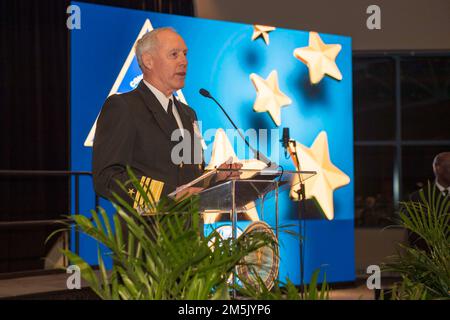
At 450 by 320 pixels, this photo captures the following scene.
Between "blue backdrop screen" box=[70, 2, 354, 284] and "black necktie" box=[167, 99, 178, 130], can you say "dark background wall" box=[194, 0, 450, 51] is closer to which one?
"blue backdrop screen" box=[70, 2, 354, 284]

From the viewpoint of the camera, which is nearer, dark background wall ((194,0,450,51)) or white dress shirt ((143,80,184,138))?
white dress shirt ((143,80,184,138))

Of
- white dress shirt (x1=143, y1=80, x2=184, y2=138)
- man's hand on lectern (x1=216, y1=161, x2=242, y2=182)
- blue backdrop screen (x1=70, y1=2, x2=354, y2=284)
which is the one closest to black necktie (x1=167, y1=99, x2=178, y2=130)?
white dress shirt (x1=143, y1=80, x2=184, y2=138)

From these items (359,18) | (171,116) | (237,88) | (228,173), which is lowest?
(228,173)

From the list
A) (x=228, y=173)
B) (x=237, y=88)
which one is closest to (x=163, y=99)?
(x=228, y=173)

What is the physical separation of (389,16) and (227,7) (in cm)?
206

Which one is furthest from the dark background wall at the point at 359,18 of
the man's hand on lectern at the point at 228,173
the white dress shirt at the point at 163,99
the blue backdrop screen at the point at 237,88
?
the man's hand on lectern at the point at 228,173

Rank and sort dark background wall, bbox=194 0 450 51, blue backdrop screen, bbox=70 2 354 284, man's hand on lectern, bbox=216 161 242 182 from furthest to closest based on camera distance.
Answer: dark background wall, bbox=194 0 450 51, blue backdrop screen, bbox=70 2 354 284, man's hand on lectern, bbox=216 161 242 182

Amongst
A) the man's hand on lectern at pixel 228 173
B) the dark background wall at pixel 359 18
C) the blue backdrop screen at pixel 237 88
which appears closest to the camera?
the man's hand on lectern at pixel 228 173

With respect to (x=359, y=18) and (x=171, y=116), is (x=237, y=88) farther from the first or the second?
(x=171, y=116)

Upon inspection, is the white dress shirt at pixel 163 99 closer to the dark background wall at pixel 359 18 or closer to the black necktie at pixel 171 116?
the black necktie at pixel 171 116

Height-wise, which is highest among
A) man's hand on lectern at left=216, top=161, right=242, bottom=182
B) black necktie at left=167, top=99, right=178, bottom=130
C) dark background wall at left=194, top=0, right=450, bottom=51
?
dark background wall at left=194, top=0, right=450, bottom=51

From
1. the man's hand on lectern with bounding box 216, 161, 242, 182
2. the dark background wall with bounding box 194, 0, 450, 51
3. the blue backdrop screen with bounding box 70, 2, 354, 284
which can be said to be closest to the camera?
the man's hand on lectern with bounding box 216, 161, 242, 182

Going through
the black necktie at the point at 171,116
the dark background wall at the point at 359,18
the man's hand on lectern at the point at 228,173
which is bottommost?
the man's hand on lectern at the point at 228,173

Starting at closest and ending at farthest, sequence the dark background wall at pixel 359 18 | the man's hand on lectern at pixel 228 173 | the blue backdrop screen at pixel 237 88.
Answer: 1. the man's hand on lectern at pixel 228 173
2. the blue backdrop screen at pixel 237 88
3. the dark background wall at pixel 359 18
